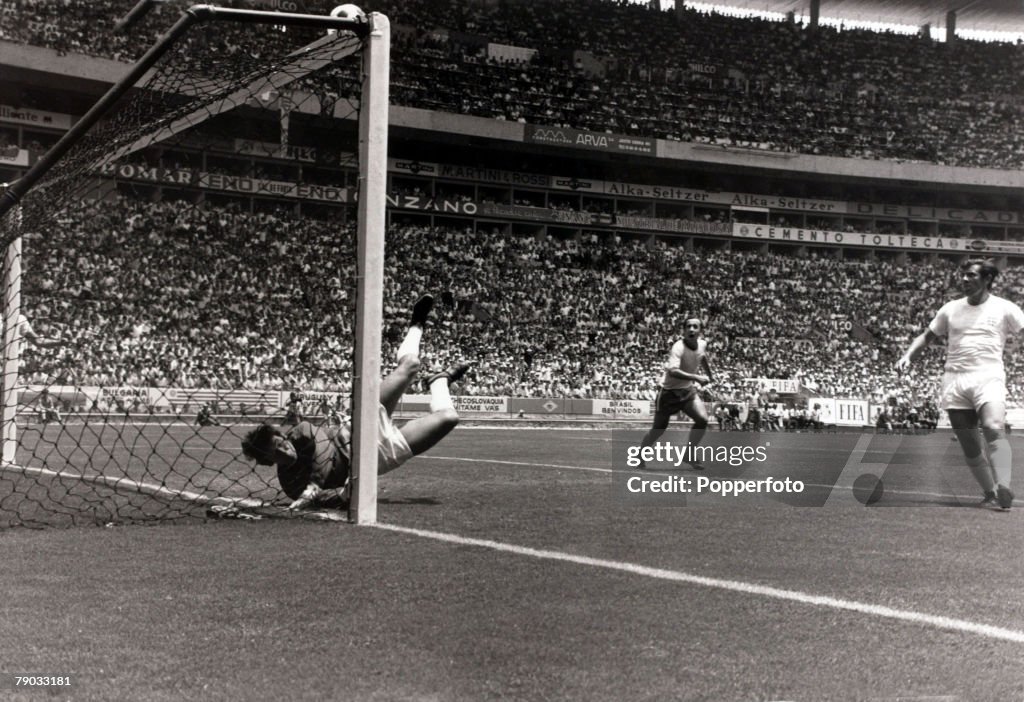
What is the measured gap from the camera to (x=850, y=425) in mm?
36250

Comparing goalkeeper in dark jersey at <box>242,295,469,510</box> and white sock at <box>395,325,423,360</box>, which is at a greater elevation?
white sock at <box>395,325,423,360</box>

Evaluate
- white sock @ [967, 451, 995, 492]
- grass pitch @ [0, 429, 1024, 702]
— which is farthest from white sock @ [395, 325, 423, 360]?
white sock @ [967, 451, 995, 492]

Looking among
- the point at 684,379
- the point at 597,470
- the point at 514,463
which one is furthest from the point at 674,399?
the point at 514,463

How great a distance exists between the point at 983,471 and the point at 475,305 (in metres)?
33.2

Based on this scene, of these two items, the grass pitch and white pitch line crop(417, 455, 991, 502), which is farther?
white pitch line crop(417, 455, 991, 502)

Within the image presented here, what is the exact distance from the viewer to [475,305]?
4084 cm

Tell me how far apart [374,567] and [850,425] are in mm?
33859

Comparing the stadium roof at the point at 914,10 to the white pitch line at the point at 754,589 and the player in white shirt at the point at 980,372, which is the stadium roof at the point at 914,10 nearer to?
the player in white shirt at the point at 980,372

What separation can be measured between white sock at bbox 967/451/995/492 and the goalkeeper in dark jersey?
4.10 metres

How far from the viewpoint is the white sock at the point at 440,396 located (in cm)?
757

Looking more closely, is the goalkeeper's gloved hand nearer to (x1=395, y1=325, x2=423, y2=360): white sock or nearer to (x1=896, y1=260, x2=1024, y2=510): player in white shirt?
(x1=395, y1=325, x2=423, y2=360): white sock

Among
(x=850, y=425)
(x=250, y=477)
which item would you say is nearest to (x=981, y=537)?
(x=250, y=477)

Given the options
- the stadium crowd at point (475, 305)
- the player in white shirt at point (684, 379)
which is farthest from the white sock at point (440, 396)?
the stadium crowd at point (475, 305)

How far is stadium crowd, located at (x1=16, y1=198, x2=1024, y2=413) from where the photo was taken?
26.2 m
